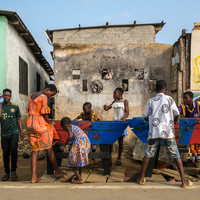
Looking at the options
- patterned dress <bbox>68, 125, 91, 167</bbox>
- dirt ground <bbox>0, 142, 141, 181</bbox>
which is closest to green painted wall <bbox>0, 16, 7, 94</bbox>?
dirt ground <bbox>0, 142, 141, 181</bbox>

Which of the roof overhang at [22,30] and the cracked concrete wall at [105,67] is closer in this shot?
the roof overhang at [22,30]

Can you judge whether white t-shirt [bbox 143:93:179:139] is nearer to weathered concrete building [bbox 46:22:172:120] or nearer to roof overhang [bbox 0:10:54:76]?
weathered concrete building [bbox 46:22:172:120]

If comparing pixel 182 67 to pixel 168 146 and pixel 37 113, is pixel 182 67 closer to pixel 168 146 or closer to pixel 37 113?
pixel 168 146

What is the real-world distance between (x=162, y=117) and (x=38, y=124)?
2.10m

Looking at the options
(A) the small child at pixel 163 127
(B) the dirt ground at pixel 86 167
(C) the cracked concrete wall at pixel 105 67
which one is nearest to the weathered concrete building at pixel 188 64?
(C) the cracked concrete wall at pixel 105 67

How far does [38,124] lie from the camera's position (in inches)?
153

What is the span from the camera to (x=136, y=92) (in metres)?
7.41

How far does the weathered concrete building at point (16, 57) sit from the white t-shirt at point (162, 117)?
197 inches

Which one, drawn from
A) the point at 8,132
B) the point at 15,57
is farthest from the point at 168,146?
the point at 15,57

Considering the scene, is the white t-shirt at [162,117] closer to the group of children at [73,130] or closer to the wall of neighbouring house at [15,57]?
the group of children at [73,130]

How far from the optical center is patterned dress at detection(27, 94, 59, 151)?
12.6 ft

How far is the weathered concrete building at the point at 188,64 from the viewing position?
6.66 meters
